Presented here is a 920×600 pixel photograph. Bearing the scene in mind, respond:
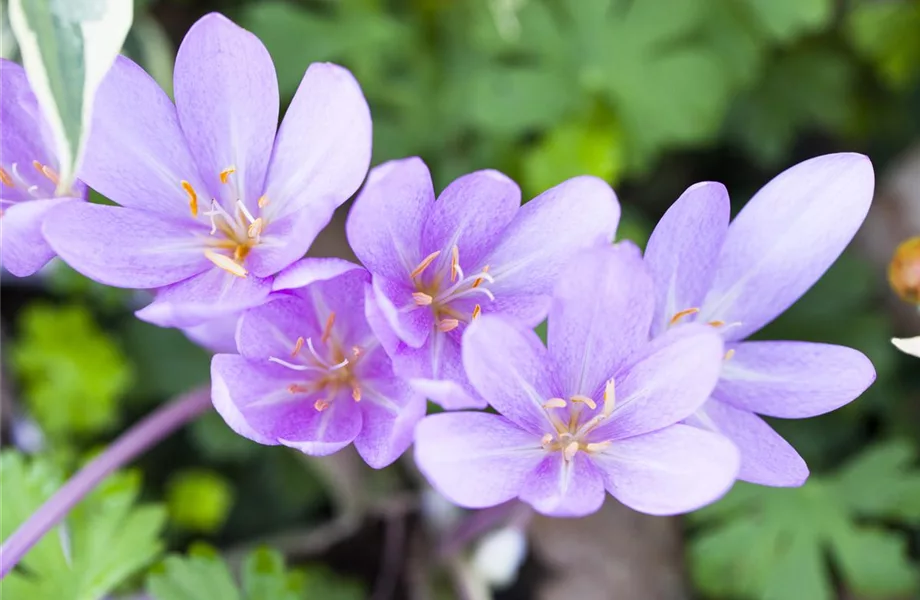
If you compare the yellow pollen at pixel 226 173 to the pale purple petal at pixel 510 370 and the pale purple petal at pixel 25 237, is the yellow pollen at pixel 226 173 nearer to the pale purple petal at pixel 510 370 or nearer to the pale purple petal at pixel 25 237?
the pale purple petal at pixel 25 237

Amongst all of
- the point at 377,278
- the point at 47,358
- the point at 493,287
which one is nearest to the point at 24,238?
the point at 377,278

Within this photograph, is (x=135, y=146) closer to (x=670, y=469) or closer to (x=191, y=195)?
(x=191, y=195)

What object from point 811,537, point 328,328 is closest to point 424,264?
point 328,328

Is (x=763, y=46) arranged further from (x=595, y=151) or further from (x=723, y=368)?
(x=723, y=368)

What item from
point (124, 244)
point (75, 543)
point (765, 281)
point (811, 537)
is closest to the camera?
point (124, 244)

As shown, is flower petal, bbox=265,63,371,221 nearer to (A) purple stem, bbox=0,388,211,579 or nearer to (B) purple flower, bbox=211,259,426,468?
(B) purple flower, bbox=211,259,426,468

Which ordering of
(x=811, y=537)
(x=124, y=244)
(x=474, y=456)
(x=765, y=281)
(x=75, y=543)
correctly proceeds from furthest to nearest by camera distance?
(x=811, y=537)
(x=75, y=543)
(x=765, y=281)
(x=124, y=244)
(x=474, y=456)

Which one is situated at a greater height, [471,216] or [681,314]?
[471,216]

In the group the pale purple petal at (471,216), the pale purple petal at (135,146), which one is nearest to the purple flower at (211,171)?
the pale purple petal at (135,146)
